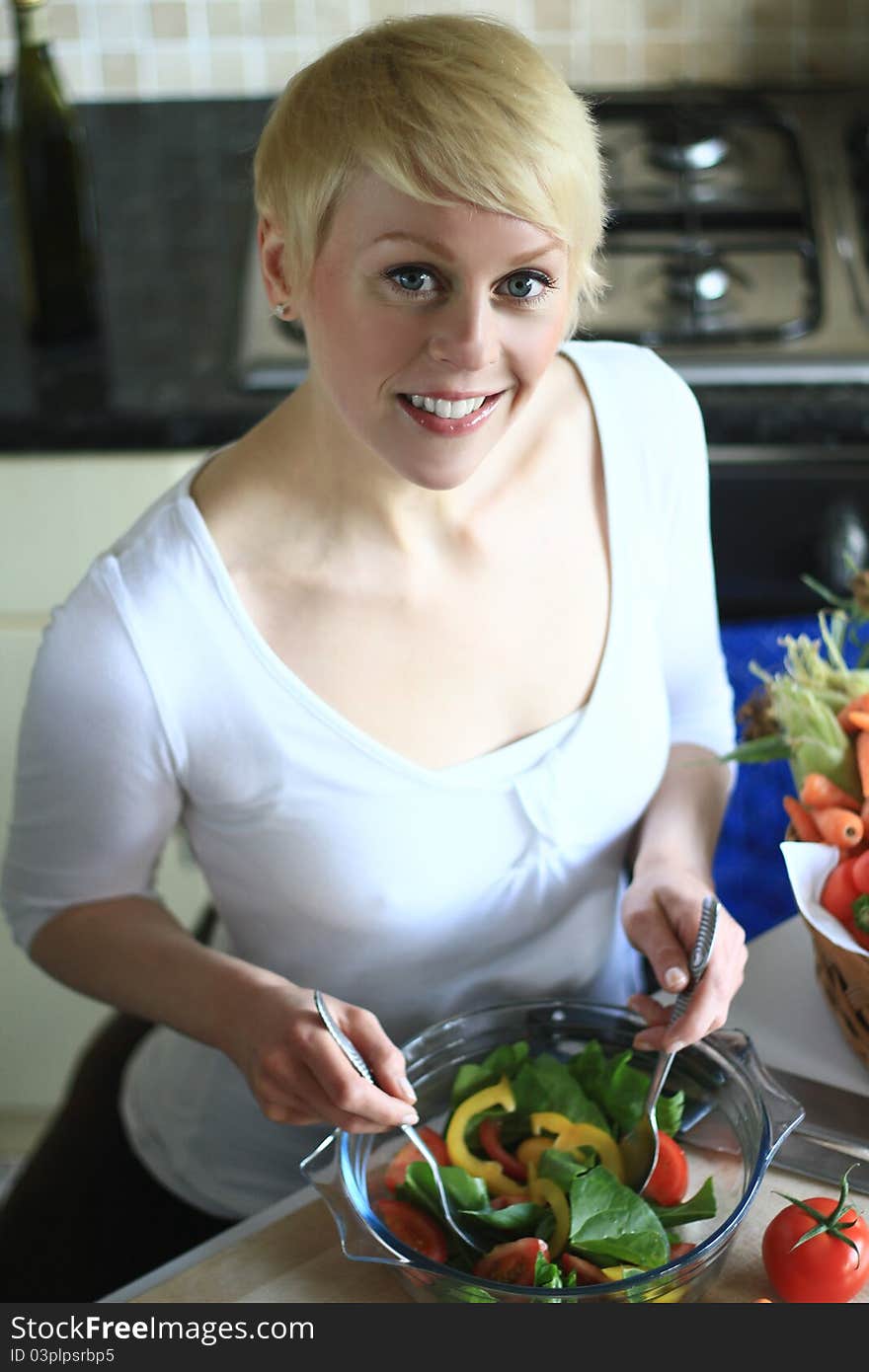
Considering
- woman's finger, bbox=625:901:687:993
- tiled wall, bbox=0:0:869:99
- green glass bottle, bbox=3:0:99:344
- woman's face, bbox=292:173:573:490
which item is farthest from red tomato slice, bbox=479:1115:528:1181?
tiled wall, bbox=0:0:869:99

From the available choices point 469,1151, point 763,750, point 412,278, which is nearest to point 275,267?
point 412,278

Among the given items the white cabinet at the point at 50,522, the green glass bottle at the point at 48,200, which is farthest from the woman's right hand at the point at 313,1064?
the green glass bottle at the point at 48,200

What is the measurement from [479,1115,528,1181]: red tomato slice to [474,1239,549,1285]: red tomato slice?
0.07 meters

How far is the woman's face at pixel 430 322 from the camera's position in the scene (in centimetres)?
83

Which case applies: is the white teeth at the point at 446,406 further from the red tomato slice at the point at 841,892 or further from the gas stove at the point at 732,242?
the gas stove at the point at 732,242

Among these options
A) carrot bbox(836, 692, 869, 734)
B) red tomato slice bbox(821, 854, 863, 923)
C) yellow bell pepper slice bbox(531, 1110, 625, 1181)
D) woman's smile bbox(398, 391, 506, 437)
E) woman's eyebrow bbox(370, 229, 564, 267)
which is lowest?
yellow bell pepper slice bbox(531, 1110, 625, 1181)

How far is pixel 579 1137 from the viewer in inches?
35.2

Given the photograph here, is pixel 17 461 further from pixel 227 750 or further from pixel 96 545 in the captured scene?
pixel 227 750

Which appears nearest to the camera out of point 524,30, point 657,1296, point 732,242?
point 657,1296

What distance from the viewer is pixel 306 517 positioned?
41.4 inches

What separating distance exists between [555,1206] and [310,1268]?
0.13 meters

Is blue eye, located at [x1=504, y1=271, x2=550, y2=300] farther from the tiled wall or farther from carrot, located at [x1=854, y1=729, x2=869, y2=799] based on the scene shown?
the tiled wall

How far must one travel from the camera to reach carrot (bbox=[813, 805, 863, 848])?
2.96ft

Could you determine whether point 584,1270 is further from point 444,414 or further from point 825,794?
point 444,414
